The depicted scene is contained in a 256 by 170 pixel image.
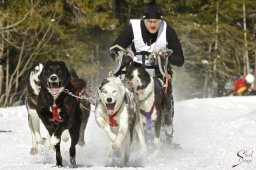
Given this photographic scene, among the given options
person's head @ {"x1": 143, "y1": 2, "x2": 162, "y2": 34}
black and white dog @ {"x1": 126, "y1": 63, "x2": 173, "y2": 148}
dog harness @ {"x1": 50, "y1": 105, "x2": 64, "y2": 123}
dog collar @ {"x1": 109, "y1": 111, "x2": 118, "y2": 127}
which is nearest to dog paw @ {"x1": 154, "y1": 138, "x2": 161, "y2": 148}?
black and white dog @ {"x1": 126, "y1": 63, "x2": 173, "y2": 148}

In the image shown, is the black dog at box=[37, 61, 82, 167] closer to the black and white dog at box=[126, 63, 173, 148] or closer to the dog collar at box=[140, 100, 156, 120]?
the black and white dog at box=[126, 63, 173, 148]

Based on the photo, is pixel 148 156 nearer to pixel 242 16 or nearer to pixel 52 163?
pixel 52 163

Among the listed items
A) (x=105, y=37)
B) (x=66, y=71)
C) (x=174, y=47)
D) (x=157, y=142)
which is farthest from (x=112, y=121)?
(x=105, y=37)

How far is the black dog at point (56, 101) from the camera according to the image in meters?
7.55

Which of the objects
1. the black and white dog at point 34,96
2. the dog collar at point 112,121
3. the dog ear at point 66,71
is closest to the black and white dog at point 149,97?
the dog collar at point 112,121

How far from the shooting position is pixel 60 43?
1083 inches

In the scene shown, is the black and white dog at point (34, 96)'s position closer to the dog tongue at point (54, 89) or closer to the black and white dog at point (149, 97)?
the black and white dog at point (149, 97)

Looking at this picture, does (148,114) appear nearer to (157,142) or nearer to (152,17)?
(157,142)

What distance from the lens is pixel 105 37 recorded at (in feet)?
96.8

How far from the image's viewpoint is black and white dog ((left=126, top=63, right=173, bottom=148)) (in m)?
8.80

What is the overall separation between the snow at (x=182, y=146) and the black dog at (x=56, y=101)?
1.40 ft

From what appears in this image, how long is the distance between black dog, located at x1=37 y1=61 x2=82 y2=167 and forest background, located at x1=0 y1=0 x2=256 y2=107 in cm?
1547

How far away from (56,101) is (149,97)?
171cm

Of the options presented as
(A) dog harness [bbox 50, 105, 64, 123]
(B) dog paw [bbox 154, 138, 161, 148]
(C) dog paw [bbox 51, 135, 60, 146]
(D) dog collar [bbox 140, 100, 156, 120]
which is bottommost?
(B) dog paw [bbox 154, 138, 161, 148]
